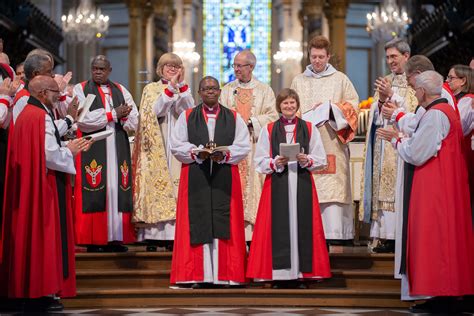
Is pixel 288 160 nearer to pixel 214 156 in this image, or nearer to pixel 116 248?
pixel 214 156

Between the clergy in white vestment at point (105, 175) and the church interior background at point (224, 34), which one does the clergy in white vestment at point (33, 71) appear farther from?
the church interior background at point (224, 34)

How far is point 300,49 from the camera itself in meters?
28.7

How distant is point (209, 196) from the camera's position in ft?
29.8

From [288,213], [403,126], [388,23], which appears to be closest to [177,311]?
[288,213]

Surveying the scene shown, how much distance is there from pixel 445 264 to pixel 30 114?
3.31m

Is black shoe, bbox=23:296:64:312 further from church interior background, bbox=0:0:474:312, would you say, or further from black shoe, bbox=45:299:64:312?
church interior background, bbox=0:0:474:312

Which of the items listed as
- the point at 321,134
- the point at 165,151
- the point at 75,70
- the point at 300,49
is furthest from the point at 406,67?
the point at 300,49

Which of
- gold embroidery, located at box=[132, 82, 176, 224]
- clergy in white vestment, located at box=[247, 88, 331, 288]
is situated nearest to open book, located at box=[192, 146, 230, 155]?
clergy in white vestment, located at box=[247, 88, 331, 288]

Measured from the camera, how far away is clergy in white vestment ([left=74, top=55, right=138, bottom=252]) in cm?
972

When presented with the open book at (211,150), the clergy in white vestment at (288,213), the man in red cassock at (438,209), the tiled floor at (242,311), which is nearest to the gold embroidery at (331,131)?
the clergy in white vestment at (288,213)

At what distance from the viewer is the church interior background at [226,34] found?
730 inches

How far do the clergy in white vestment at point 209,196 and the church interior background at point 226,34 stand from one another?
8050 mm

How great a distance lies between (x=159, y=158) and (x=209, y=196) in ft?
3.02

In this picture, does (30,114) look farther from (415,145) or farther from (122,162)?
(415,145)
